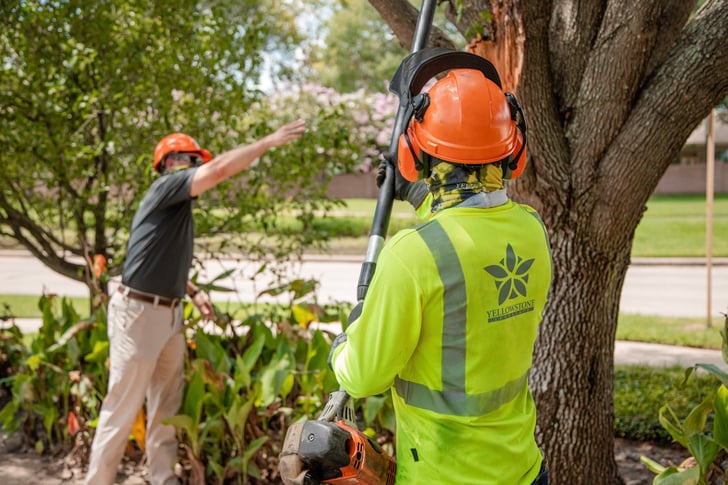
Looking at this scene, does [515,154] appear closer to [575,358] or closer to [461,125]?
[461,125]

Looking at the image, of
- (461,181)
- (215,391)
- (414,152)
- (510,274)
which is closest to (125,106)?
(215,391)

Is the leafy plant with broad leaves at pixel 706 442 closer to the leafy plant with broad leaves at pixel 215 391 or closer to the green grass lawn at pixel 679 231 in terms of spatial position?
the leafy plant with broad leaves at pixel 215 391

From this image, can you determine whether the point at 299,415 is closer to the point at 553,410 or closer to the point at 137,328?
the point at 137,328

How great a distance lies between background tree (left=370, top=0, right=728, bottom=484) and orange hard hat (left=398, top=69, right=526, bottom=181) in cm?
178

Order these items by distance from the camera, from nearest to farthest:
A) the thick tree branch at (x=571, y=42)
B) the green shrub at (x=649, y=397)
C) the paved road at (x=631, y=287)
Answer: the thick tree branch at (x=571, y=42) < the green shrub at (x=649, y=397) < the paved road at (x=631, y=287)

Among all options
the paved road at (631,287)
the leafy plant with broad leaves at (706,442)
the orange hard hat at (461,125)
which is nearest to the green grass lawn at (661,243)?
the paved road at (631,287)

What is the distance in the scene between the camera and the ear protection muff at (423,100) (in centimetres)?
232

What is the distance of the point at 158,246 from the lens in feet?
15.7

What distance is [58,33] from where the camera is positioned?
6.46 meters

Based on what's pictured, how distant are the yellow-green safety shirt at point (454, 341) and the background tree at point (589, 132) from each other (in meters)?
1.82

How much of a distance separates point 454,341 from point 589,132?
2230 millimetres

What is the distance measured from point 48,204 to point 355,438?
5342mm

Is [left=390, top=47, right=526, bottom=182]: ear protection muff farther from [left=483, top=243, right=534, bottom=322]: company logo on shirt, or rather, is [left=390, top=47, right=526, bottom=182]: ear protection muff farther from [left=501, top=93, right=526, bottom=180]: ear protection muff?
[left=483, top=243, right=534, bottom=322]: company logo on shirt

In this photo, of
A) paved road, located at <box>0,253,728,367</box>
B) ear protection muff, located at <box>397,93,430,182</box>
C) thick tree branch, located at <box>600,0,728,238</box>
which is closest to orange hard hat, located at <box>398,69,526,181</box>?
ear protection muff, located at <box>397,93,430,182</box>
